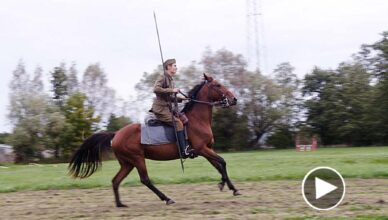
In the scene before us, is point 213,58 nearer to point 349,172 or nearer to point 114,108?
point 114,108

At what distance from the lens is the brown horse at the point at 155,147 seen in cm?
1279

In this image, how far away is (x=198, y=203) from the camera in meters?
11.8

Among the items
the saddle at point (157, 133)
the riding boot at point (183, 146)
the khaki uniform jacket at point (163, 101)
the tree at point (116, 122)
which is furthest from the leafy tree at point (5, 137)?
the riding boot at point (183, 146)

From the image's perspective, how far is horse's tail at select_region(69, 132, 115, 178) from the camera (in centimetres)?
1334

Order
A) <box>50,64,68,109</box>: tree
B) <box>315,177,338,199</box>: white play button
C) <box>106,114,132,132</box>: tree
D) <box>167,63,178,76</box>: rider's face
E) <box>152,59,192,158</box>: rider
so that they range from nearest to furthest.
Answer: <box>315,177,338,199</box>: white play button
<box>152,59,192,158</box>: rider
<box>167,63,178,76</box>: rider's face
<box>106,114,132,132</box>: tree
<box>50,64,68,109</box>: tree

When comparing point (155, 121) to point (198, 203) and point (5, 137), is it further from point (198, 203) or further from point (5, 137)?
point (5, 137)

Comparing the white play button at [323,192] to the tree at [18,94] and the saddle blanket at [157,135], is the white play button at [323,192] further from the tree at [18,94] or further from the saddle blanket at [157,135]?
the tree at [18,94]

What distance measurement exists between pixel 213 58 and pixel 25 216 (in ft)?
191

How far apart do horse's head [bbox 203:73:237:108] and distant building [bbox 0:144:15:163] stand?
174ft

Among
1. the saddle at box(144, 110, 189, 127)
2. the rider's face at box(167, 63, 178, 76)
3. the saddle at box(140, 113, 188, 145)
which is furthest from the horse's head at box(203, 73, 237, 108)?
the saddle at box(140, 113, 188, 145)

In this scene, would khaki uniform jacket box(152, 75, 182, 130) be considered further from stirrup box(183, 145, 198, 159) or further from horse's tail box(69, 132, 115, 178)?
horse's tail box(69, 132, 115, 178)

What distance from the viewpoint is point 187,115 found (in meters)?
13.2

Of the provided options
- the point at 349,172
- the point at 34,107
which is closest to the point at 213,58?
the point at 34,107

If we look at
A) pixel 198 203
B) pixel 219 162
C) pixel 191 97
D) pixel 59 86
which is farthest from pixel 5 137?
pixel 198 203
